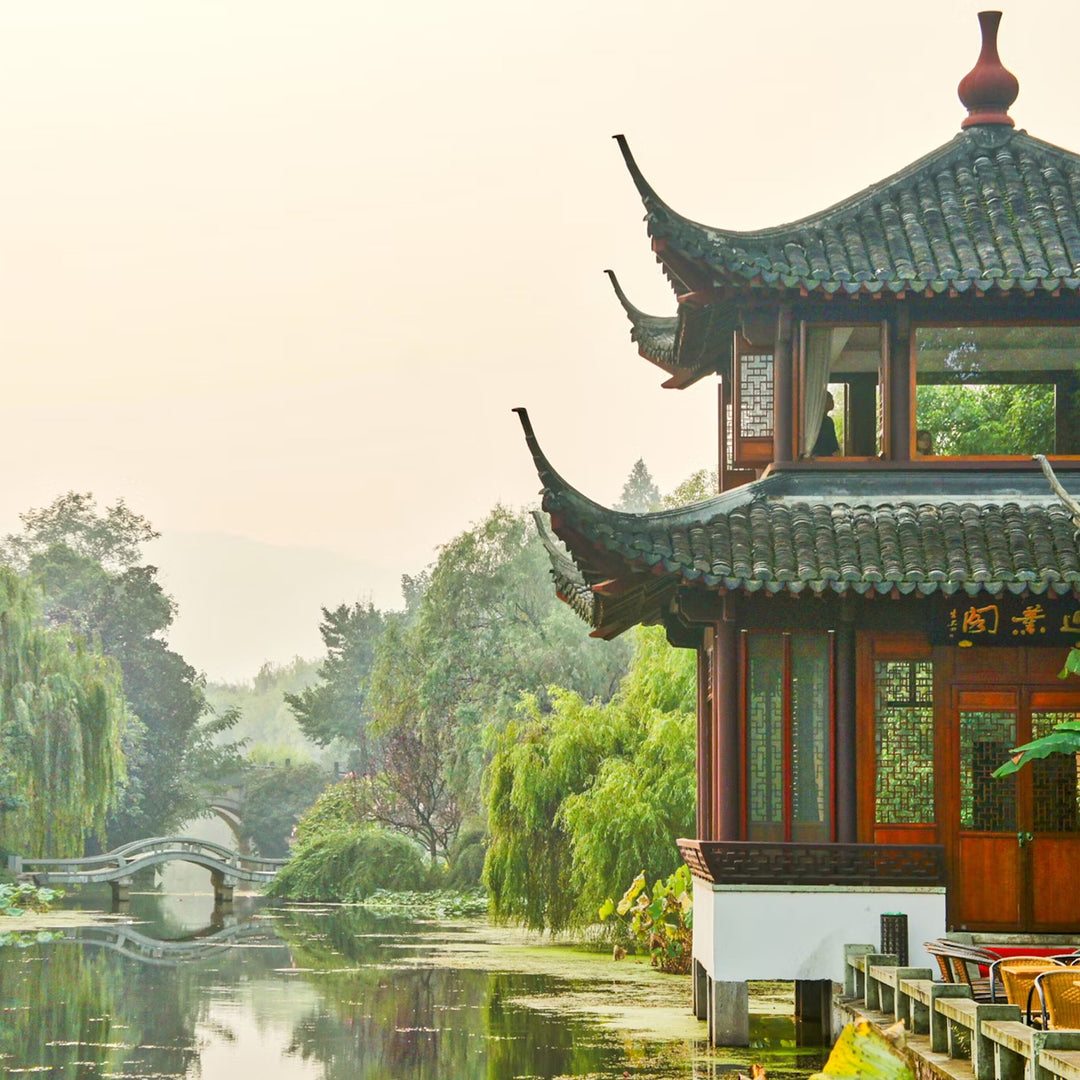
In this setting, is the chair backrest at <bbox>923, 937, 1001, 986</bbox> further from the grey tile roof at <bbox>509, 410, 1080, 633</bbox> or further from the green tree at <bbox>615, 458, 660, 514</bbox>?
the green tree at <bbox>615, 458, 660, 514</bbox>

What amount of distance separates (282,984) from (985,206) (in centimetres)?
1055

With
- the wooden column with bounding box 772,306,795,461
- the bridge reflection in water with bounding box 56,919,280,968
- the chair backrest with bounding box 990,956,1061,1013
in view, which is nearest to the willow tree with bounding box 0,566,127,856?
the bridge reflection in water with bounding box 56,919,280,968

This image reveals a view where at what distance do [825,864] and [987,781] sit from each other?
1.22 meters

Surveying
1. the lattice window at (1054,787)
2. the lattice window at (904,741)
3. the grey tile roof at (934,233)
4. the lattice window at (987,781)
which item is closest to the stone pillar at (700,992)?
the lattice window at (904,741)

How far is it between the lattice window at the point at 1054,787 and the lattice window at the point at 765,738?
162cm

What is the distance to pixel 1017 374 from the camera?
43.7 ft

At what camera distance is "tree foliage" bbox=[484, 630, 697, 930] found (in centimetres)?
2152

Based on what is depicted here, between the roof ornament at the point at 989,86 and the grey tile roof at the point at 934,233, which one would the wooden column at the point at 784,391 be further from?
→ the roof ornament at the point at 989,86

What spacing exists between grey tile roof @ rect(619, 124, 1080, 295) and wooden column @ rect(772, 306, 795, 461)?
47 centimetres

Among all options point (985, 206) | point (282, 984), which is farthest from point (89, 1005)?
point (985, 206)

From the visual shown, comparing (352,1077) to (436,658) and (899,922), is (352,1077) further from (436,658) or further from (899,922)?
(436,658)

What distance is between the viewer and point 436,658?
37.6m

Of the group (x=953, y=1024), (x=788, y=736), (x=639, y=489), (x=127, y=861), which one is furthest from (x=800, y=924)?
(x=639, y=489)

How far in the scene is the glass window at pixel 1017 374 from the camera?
13.0m
